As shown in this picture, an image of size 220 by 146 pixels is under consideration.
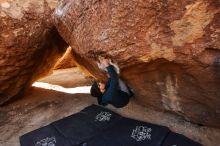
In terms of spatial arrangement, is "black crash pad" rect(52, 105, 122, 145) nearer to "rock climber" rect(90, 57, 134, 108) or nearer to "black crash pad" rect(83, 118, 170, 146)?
"black crash pad" rect(83, 118, 170, 146)

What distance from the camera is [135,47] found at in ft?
10.9

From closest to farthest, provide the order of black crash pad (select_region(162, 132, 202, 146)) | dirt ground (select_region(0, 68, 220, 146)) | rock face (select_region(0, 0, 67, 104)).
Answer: black crash pad (select_region(162, 132, 202, 146)), dirt ground (select_region(0, 68, 220, 146)), rock face (select_region(0, 0, 67, 104))

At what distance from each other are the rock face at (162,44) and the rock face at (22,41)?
30.0 inches

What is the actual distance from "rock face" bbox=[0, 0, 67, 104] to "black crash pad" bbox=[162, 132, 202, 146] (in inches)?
106

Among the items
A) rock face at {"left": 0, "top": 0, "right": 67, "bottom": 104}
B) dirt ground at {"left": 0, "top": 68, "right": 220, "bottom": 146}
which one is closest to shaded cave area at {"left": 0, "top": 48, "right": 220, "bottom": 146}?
dirt ground at {"left": 0, "top": 68, "right": 220, "bottom": 146}

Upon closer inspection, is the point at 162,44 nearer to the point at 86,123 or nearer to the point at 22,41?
the point at 86,123

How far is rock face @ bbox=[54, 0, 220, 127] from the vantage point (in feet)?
9.57

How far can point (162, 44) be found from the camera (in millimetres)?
3170

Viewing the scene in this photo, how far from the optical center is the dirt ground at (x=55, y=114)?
12.3 ft

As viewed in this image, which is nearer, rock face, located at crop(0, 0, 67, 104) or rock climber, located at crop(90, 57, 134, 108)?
rock climber, located at crop(90, 57, 134, 108)

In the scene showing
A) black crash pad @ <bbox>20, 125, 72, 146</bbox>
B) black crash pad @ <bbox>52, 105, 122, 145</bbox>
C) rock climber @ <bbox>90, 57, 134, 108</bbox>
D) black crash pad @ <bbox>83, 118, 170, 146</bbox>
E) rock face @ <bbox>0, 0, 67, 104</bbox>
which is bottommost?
black crash pad @ <bbox>83, 118, 170, 146</bbox>

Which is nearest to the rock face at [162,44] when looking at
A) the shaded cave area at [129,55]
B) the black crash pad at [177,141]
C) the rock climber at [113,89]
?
the shaded cave area at [129,55]

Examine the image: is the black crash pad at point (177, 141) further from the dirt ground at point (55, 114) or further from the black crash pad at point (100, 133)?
the dirt ground at point (55, 114)

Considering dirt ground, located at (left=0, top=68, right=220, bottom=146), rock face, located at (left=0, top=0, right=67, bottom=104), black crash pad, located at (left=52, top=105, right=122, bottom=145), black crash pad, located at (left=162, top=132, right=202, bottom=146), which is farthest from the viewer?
rock face, located at (left=0, top=0, right=67, bottom=104)
